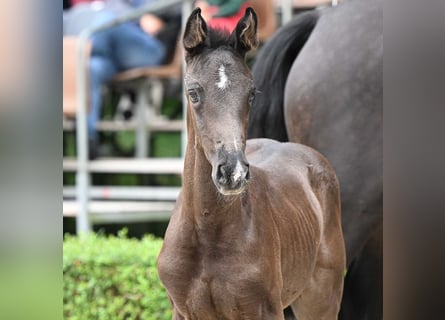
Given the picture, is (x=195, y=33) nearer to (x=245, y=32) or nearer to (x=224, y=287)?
(x=245, y=32)

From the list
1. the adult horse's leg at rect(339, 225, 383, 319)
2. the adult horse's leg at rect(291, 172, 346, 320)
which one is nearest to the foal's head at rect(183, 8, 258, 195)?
the adult horse's leg at rect(291, 172, 346, 320)

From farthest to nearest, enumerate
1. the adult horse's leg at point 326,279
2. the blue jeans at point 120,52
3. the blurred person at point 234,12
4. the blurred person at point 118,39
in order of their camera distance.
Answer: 1. the blue jeans at point 120,52
2. the blurred person at point 118,39
3. the blurred person at point 234,12
4. the adult horse's leg at point 326,279

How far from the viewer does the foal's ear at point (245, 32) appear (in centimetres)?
210

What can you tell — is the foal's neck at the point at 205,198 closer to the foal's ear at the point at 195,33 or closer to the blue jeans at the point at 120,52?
the foal's ear at the point at 195,33

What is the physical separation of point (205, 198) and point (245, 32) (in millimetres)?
516

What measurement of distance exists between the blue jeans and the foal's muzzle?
9.24ft

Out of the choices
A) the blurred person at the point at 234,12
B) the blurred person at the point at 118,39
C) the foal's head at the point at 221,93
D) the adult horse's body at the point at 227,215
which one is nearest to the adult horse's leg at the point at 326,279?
the adult horse's body at the point at 227,215

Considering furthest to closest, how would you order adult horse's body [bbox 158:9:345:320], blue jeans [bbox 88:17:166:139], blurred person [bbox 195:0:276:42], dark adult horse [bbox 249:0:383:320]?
blue jeans [bbox 88:17:166:139] → blurred person [bbox 195:0:276:42] → dark adult horse [bbox 249:0:383:320] → adult horse's body [bbox 158:9:345:320]

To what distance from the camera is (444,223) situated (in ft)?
7.33

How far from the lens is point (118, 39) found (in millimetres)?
4766

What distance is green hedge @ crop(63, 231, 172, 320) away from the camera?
142 inches

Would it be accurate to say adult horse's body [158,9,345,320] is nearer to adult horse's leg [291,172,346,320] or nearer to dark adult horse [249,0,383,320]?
adult horse's leg [291,172,346,320]

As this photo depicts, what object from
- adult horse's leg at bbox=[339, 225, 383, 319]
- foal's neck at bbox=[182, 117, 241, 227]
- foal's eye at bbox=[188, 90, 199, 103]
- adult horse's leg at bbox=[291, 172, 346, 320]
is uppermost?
foal's eye at bbox=[188, 90, 199, 103]

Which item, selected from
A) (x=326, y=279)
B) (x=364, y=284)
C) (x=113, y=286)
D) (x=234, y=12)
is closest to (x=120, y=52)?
(x=234, y=12)
